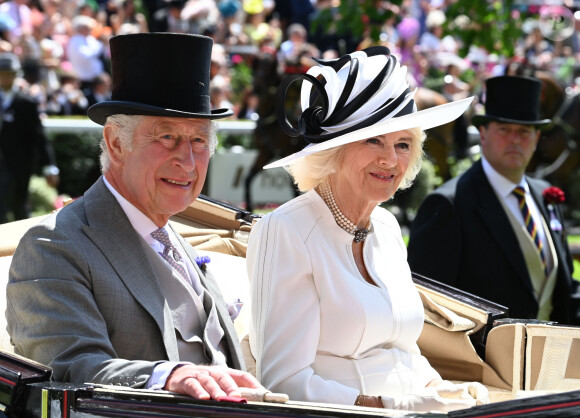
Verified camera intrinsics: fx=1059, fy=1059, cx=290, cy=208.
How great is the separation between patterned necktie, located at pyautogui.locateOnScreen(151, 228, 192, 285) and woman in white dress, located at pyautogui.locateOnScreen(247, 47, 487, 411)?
0.68ft

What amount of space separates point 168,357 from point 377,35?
895 cm

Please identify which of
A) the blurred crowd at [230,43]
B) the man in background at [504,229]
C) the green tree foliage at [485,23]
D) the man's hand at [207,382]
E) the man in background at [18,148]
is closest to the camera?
the man's hand at [207,382]

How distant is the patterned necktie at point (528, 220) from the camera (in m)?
5.05

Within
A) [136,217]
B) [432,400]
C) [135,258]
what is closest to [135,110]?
[136,217]

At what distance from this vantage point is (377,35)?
37.2ft

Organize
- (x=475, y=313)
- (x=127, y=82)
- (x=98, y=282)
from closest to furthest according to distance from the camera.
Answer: (x=98, y=282)
(x=127, y=82)
(x=475, y=313)

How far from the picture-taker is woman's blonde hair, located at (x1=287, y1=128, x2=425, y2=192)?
3223mm

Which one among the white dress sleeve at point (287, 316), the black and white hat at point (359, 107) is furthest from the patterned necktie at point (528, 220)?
the white dress sleeve at point (287, 316)

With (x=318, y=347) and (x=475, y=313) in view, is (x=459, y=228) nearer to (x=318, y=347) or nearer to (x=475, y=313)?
(x=475, y=313)

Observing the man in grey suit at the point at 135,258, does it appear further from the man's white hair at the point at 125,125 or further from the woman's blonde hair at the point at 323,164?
the woman's blonde hair at the point at 323,164

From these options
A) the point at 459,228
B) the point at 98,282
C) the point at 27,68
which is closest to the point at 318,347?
the point at 98,282

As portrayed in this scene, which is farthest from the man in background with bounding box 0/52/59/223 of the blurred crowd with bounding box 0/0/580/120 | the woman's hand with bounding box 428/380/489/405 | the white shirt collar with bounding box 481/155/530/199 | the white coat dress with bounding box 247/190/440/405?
the woman's hand with bounding box 428/380/489/405

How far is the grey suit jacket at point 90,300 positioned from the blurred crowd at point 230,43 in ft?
27.2

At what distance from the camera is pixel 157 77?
295cm
